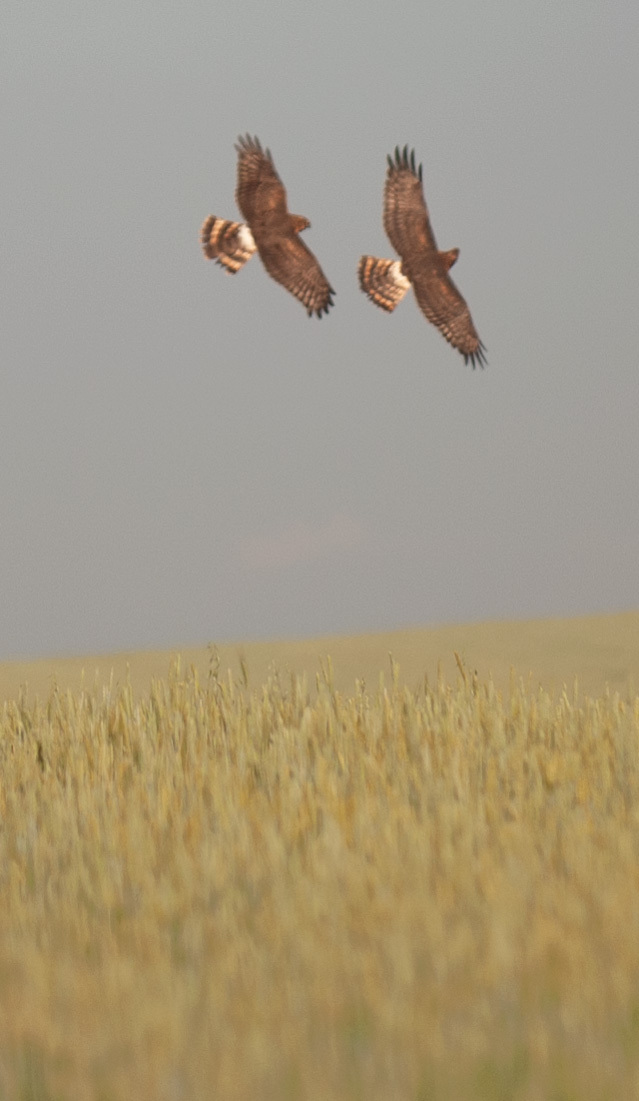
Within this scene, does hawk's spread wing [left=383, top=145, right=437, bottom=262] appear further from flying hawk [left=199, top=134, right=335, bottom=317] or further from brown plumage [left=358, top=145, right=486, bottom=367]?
flying hawk [left=199, top=134, right=335, bottom=317]

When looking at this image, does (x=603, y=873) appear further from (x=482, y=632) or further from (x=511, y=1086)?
(x=482, y=632)

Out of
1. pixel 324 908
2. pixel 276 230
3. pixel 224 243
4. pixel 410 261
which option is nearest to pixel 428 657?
pixel 224 243

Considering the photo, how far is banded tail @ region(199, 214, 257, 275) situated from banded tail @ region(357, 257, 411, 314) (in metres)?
0.74

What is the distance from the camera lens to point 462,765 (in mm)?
4945

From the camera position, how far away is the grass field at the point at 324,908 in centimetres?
246

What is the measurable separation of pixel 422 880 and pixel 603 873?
1.82 feet

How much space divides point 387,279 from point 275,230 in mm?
671

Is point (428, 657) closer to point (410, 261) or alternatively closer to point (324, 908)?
point (410, 261)

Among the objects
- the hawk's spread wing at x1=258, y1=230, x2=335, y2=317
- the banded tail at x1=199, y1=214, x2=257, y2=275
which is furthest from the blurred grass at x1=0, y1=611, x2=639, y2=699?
the hawk's spread wing at x1=258, y1=230, x2=335, y2=317

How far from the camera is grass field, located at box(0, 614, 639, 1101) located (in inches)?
97.0

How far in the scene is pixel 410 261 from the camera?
6.07 m

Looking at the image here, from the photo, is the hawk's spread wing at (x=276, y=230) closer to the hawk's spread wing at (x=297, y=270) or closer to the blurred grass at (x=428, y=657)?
the hawk's spread wing at (x=297, y=270)

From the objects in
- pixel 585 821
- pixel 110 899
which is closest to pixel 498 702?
pixel 585 821

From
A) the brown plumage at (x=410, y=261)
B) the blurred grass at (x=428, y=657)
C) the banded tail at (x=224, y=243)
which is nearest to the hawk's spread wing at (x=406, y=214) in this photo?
the brown plumage at (x=410, y=261)
